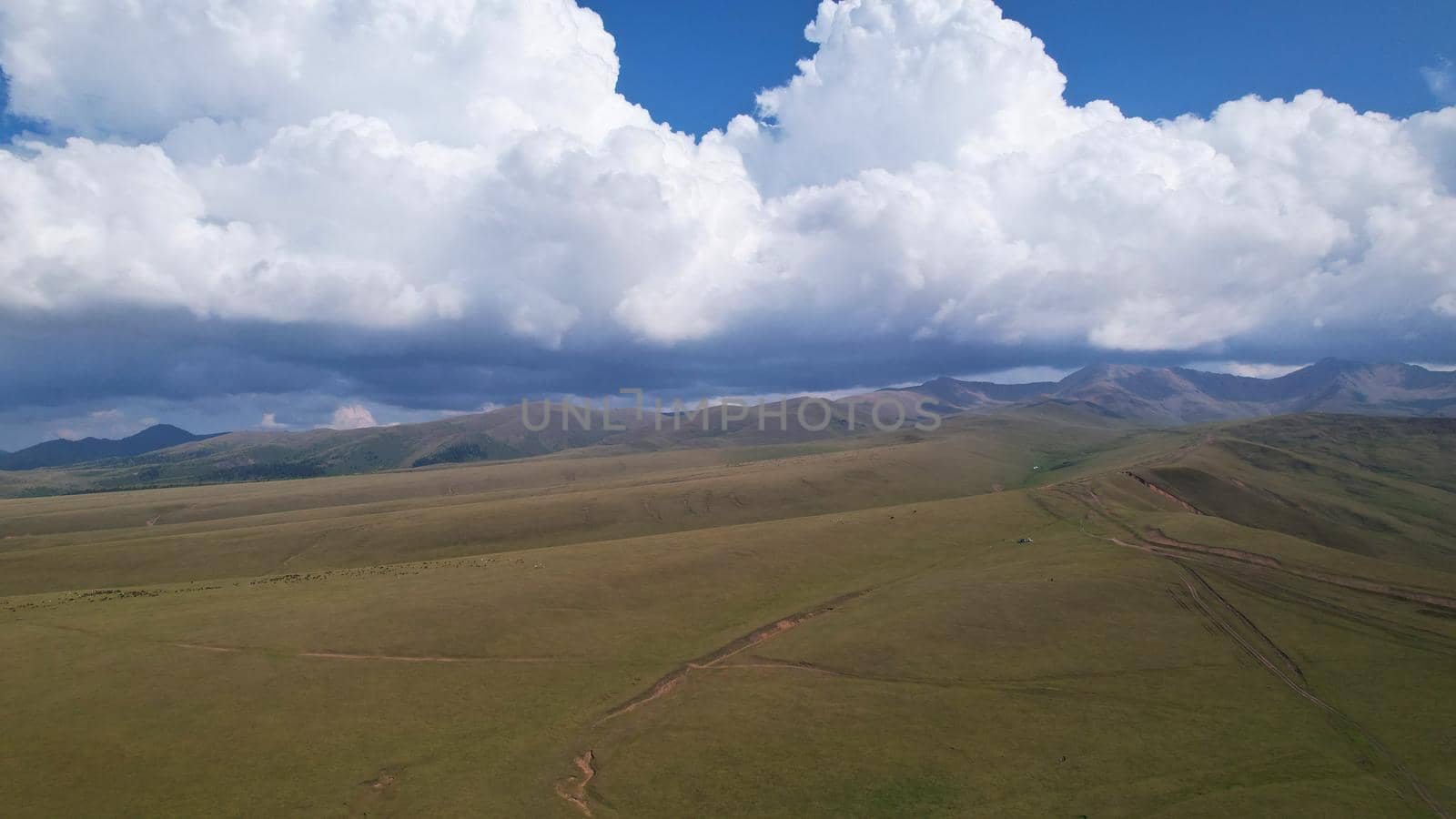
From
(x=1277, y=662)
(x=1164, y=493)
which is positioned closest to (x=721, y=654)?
(x=1277, y=662)

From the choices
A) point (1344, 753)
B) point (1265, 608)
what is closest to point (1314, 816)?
point (1344, 753)

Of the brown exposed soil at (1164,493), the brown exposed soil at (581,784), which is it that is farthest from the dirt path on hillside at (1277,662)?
the brown exposed soil at (1164,493)

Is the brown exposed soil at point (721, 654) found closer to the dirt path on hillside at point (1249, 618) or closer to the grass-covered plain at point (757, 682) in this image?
the grass-covered plain at point (757, 682)

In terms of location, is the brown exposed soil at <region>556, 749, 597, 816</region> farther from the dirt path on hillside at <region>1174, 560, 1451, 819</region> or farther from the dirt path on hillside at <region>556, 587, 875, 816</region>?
the dirt path on hillside at <region>1174, 560, 1451, 819</region>

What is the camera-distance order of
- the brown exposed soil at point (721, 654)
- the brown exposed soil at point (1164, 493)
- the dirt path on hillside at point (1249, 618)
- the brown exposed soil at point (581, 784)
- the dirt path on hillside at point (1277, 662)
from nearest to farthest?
the brown exposed soil at point (581, 784), the dirt path on hillside at point (1277, 662), the dirt path on hillside at point (1249, 618), the brown exposed soil at point (721, 654), the brown exposed soil at point (1164, 493)

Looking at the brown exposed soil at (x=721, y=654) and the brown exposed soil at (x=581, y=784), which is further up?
the brown exposed soil at (x=721, y=654)

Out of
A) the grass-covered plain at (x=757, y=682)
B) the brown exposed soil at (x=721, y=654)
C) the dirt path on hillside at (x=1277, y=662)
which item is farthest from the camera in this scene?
the brown exposed soil at (x=721, y=654)

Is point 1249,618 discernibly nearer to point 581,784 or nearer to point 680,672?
point 680,672

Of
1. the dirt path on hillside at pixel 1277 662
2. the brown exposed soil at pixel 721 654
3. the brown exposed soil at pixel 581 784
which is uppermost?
the brown exposed soil at pixel 721 654

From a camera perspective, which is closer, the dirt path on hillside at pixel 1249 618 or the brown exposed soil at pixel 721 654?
the dirt path on hillside at pixel 1249 618
